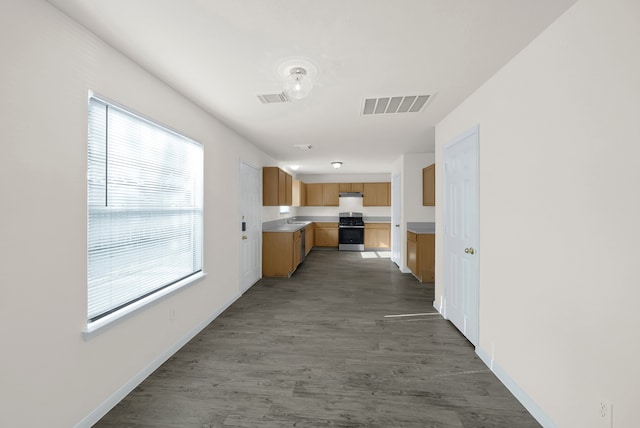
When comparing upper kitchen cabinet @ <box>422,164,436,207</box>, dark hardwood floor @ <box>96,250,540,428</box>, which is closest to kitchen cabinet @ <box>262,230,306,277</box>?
dark hardwood floor @ <box>96,250,540,428</box>

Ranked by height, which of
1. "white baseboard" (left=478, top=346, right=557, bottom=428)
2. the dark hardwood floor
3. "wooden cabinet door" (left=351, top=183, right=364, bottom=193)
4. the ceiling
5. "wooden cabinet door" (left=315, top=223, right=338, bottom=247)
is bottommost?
the dark hardwood floor

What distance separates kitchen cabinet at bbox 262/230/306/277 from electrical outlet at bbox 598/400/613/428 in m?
4.41

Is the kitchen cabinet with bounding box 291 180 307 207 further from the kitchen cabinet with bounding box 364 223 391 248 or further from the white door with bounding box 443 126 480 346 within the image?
the white door with bounding box 443 126 480 346

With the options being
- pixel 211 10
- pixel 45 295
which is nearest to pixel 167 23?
pixel 211 10

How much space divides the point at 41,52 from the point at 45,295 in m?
1.29

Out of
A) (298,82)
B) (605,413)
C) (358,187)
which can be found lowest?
(605,413)

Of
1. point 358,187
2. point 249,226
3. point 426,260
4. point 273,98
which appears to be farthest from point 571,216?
point 358,187

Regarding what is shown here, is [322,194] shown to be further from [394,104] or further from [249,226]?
[394,104]

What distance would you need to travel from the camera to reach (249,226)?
15.1ft

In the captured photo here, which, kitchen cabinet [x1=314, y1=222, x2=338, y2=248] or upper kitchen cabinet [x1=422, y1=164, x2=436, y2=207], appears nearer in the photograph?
upper kitchen cabinet [x1=422, y1=164, x2=436, y2=207]

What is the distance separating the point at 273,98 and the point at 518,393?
316 centimetres

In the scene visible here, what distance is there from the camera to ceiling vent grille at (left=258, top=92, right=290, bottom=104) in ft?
8.42

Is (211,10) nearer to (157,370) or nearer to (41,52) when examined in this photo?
(41,52)

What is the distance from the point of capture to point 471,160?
2.63m
